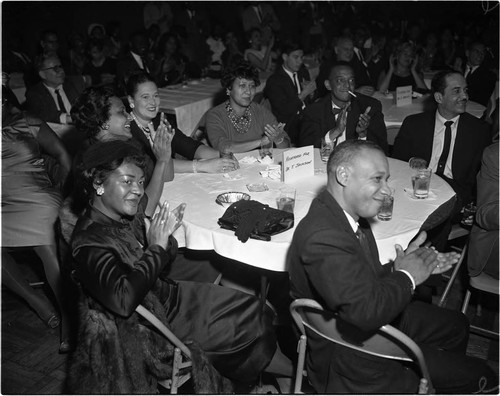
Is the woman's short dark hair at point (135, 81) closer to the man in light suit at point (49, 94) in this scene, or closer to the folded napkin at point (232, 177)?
the folded napkin at point (232, 177)

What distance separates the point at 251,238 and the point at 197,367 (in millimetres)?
639

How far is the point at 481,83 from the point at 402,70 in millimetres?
992

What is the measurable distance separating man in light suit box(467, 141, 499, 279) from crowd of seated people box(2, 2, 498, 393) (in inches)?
19.3

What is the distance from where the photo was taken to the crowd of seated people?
217cm

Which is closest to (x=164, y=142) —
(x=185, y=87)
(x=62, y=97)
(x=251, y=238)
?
(x=251, y=238)

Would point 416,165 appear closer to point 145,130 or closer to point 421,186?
point 421,186

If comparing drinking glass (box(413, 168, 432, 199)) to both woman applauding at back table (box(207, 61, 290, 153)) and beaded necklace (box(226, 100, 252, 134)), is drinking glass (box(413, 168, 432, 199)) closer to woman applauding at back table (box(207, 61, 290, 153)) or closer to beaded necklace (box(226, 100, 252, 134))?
woman applauding at back table (box(207, 61, 290, 153))

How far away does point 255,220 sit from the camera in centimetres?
248

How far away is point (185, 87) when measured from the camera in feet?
22.2

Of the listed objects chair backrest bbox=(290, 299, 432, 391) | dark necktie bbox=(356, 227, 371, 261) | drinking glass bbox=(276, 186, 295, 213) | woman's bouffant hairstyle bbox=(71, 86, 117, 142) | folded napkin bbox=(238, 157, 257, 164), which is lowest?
chair backrest bbox=(290, 299, 432, 391)

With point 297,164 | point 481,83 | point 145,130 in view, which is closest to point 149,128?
point 145,130

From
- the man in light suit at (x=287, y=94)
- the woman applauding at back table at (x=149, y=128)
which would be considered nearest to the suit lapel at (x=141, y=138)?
the woman applauding at back table at (x=149, y=128)

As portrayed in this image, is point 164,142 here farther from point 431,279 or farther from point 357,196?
point 431,279

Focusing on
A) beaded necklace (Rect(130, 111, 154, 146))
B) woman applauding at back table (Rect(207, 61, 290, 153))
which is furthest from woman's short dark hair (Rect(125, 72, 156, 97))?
woman applauding at back table (Rect(207, 61, 290, 153))
